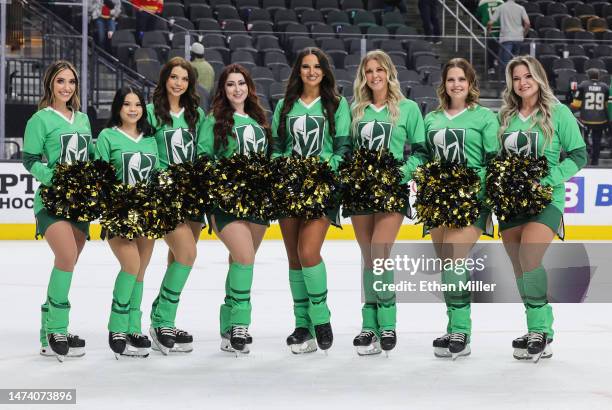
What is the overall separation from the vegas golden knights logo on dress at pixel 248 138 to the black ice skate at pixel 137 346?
1.09 meters

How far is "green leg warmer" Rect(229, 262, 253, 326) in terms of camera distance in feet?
18.5

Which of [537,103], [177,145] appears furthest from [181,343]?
[537,103]

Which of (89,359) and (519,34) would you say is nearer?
(89,359)

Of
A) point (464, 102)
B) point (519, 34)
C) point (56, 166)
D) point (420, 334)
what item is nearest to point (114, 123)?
point (56, 166)

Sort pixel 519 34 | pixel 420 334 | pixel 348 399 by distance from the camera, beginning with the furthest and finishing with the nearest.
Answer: pixel 519 34 < pixel 420 334 < pixel 348 399

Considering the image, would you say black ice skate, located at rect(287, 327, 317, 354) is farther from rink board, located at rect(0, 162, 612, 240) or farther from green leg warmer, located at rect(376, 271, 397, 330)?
rink board, located at rect(0, 162, 612, 240)

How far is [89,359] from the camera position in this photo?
18.5 ft

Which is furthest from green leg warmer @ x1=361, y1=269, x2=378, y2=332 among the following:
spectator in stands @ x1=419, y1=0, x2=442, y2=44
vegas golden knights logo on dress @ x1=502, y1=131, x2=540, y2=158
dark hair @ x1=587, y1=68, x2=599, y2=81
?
spectator in stands @ x1=419, y1=0, x2=442, y2=44

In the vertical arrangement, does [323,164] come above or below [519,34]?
below

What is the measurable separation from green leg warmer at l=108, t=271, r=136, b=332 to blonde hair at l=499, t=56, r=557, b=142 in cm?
202

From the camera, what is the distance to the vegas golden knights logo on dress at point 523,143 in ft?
18.4

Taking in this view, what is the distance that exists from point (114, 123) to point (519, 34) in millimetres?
9738

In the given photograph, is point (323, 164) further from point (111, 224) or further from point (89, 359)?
point (89, 359)

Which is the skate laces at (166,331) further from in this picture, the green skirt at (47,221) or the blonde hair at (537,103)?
the blonde hair at (537,103)
